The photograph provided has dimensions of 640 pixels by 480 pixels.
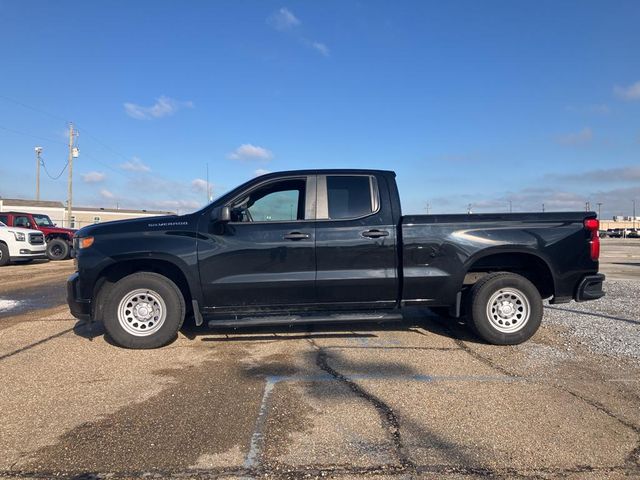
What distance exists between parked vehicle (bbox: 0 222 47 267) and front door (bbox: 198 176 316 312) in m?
15.1

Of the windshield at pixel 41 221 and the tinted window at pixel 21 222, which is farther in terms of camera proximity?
the windshield at pixel 41 221

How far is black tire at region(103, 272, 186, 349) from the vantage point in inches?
210

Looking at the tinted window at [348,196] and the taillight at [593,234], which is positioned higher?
the tinted window at [348,196]

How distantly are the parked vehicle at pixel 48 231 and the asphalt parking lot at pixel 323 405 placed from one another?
15269mm

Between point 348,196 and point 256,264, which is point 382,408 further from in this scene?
point 348,196

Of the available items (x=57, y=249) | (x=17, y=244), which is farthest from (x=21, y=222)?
(x=17, y=244)

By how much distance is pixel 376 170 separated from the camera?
582 cm

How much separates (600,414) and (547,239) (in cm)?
239

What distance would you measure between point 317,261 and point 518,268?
101 inches

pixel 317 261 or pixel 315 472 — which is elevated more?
pixel 317 261

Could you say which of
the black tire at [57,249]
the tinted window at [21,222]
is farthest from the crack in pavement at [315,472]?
the tinted window at [21,222]

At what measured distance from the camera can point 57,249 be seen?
65.4ft

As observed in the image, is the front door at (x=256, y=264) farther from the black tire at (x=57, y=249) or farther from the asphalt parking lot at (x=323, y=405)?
the black tire at (x=57, y=249)

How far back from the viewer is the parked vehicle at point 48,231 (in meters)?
19.5
